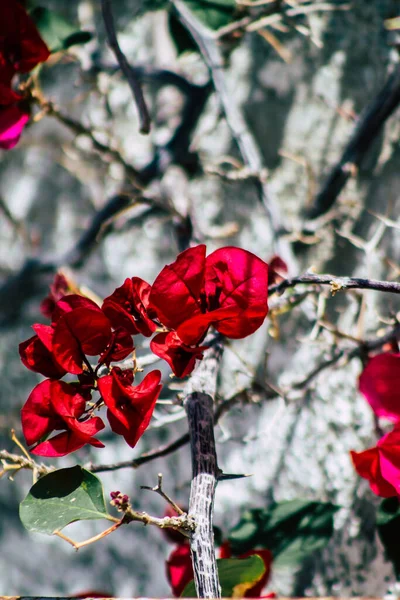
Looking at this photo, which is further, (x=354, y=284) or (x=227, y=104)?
(x=227, y=104)

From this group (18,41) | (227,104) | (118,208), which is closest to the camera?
(18,41)

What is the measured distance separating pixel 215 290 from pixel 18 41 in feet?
0.71

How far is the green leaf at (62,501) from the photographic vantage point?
261mm

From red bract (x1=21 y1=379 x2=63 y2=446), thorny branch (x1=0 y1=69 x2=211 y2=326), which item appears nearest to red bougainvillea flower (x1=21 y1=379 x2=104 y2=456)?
red bract (x1=21 y1=379 x2=63 y2=446)

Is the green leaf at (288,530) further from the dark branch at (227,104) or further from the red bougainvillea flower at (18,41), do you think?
the red bougainvillea flower at (18,41)

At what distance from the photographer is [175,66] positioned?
0.57 meters

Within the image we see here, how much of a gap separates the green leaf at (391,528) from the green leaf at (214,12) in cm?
36

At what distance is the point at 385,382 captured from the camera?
0.32 m

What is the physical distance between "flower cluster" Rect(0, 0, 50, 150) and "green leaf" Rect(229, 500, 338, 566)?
0.30 metres

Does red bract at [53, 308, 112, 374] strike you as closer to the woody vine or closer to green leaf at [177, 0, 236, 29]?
the woody vine

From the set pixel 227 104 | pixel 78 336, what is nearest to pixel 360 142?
pixel 227 104

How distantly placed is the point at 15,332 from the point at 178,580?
1.04 ft

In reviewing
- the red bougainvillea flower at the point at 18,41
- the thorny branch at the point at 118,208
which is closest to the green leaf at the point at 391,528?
the thorny branch at the point at 118,208

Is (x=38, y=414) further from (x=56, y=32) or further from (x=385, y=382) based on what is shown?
(x=56, y=32)
